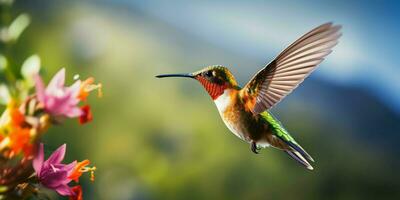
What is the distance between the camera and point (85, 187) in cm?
397

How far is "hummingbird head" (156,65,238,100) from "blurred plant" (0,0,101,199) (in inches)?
9.9

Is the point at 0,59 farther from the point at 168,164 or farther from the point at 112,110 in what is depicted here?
the point at 112,110

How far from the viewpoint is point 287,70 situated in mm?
673

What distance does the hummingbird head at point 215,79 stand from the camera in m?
0.63

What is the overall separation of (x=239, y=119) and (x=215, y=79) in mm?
64

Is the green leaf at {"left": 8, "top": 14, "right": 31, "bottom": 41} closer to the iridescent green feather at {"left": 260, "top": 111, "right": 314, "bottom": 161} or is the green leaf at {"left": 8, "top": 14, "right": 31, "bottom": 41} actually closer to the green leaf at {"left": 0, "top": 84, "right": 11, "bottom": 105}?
the green leaf at {"left": 0, "top": 84, "right": 11, "bottom": 105}

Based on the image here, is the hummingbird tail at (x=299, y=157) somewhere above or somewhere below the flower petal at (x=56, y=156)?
below

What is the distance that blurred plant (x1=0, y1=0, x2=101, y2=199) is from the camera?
13.1 inches

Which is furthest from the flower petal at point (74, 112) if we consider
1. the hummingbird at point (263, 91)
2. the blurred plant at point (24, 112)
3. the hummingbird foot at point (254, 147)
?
the hummingbird foot at point (254, 147)

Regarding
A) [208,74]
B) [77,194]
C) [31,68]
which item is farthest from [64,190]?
[208,74]

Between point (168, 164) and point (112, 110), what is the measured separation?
726mm

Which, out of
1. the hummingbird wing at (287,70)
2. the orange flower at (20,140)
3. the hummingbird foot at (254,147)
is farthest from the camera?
the hummingbird foot at (254,147)

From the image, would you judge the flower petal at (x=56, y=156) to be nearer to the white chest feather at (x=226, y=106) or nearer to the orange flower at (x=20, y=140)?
the orange flower at (x=20, y=140)

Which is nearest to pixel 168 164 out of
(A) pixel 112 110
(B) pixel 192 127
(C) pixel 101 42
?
(B) pixel 192 127
